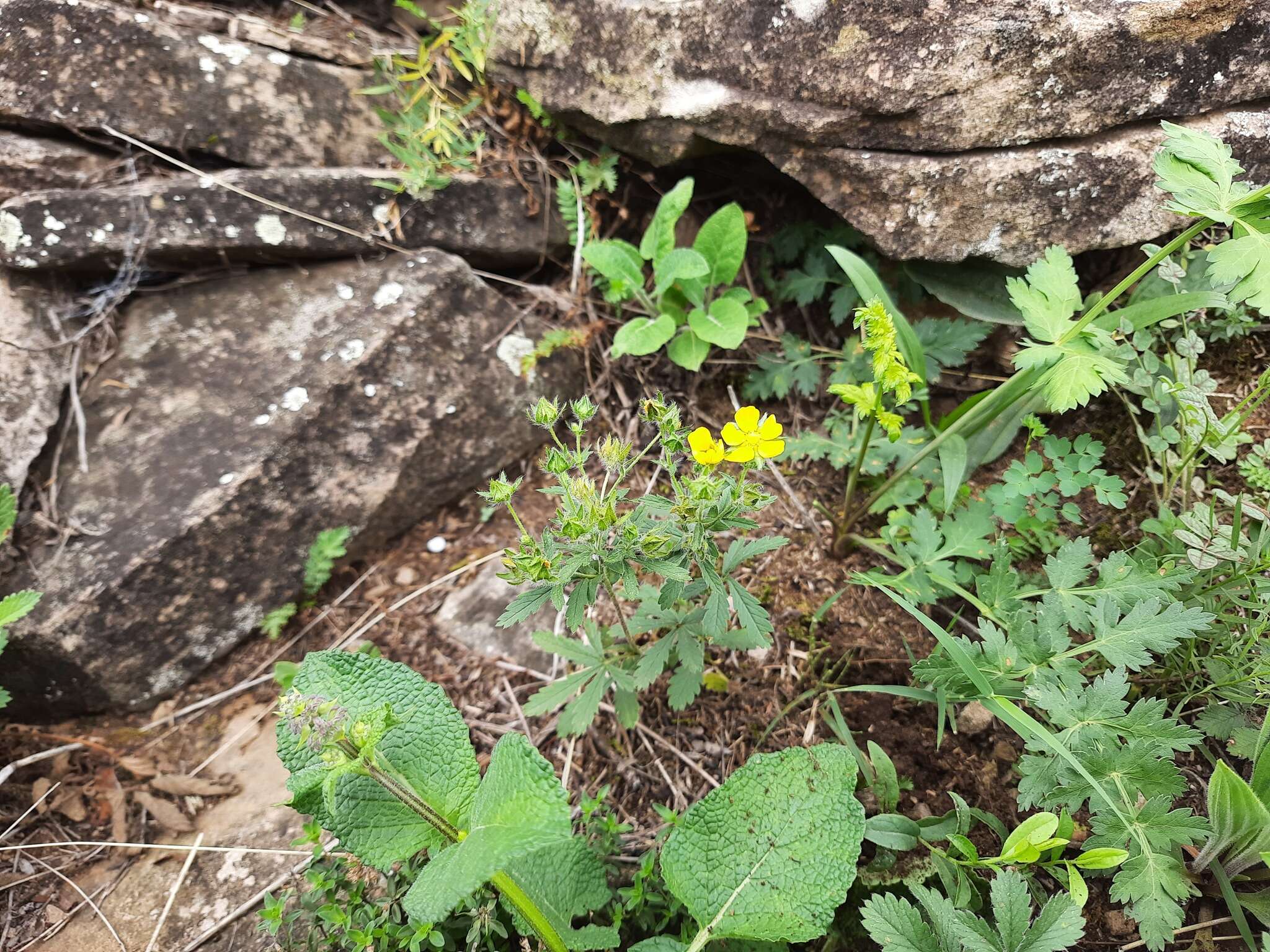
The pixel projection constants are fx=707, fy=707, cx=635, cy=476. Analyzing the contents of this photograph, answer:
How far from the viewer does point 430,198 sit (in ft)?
8.88

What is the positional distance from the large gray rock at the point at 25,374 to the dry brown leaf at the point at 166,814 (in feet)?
3.57

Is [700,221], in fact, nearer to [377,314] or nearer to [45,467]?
[377,314]

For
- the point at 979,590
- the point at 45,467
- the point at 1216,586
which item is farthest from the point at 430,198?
the point at 1216,586

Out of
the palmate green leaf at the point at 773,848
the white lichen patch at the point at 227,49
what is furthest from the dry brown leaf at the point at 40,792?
the white lichen patch at the point at 227,49

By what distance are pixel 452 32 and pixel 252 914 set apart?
2.94 meters

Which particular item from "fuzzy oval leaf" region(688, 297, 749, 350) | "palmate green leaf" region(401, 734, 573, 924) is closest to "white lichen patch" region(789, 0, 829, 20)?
"fuzzy oval leaf" region(688, 297, 749, 350)

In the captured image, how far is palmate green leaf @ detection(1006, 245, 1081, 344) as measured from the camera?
5.64 feet

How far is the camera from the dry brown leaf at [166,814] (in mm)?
2018

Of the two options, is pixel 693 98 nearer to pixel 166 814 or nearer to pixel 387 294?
pixel 387 294

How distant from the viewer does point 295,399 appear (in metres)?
2.42

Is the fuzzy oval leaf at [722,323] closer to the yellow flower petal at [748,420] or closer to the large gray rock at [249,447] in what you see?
the large gray rock at [249,447]

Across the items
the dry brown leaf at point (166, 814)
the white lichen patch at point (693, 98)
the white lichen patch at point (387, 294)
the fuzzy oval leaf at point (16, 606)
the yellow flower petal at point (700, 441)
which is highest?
the white lichen patch at point (693, 98)

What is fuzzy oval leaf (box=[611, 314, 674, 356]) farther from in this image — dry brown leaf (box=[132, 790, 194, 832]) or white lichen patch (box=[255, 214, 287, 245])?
dry brown leaf (box=[132, 790, 194, 832])

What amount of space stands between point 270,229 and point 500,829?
89.7 inches
